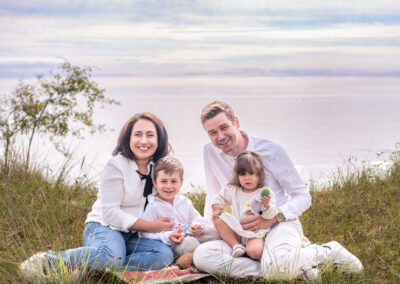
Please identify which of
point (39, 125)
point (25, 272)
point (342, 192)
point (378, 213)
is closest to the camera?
point (25, 272)

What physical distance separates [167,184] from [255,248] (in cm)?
98

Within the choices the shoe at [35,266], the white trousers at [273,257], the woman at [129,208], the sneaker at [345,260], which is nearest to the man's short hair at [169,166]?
the woman at [129,208]

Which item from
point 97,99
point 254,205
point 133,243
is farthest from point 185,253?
point 97,99

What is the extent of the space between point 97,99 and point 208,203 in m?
5.73

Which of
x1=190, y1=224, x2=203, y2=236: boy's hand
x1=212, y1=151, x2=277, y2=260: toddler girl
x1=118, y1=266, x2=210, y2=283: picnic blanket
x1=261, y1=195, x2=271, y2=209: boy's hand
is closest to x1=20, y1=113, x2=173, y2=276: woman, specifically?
x1=118, y1=266, x2=210, y2=283: picnic blanket

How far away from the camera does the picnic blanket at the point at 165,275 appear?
420 centimetres

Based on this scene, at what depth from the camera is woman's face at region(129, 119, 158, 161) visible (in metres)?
4.60

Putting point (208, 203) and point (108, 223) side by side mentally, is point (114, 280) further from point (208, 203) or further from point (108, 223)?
point (208, 203)

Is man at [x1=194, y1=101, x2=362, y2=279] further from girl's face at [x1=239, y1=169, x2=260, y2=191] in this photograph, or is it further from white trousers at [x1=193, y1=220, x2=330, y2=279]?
girl's face at [x1=239, y1=169, x2=260, y2=191]

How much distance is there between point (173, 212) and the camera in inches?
185

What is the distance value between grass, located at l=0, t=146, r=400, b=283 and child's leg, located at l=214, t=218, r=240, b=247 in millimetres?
335

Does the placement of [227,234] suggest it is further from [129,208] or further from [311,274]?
[129,208]

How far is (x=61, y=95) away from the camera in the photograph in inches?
387

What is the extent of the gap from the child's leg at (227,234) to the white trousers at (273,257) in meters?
0.05
